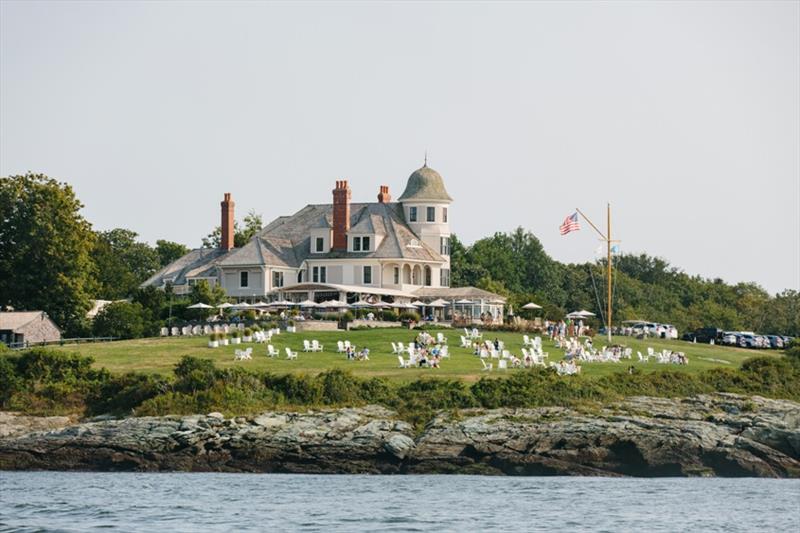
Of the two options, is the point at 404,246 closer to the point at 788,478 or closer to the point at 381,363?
the point at 381,363

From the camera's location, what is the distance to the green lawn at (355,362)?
202 feet

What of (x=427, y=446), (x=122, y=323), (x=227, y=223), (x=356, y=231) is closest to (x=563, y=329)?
(x=122, y=323)

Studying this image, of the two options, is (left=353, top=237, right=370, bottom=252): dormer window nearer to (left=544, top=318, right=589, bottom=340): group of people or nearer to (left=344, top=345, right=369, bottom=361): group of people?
(left=544, top=318, right=589, bottom=340): group of people

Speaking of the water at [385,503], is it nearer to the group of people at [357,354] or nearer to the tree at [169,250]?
the group of people at [357,354]

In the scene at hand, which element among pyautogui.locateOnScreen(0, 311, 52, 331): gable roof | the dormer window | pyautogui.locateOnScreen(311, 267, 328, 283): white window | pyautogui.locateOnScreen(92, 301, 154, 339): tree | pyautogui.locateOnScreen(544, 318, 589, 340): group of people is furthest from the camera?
pyautogui.locateOnScreen(311, 267, 328, 283): white window

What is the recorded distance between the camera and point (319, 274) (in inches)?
3745

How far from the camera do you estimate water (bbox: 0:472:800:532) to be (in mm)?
37688

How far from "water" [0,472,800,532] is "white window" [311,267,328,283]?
45.6m

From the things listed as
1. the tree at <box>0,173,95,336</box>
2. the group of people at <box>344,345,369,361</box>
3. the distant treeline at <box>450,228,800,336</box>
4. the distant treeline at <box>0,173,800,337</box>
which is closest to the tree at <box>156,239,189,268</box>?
the distant treeline at <box>0,173,800,337</box>

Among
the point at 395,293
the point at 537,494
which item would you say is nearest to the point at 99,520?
the point at 537,494

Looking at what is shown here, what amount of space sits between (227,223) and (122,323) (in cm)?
2301

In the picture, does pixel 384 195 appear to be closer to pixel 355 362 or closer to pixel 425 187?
pixel 425 187

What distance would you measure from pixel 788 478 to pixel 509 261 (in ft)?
243

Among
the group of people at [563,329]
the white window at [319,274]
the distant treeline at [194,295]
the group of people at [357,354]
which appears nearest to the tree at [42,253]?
the distant treeline at [194,295]
